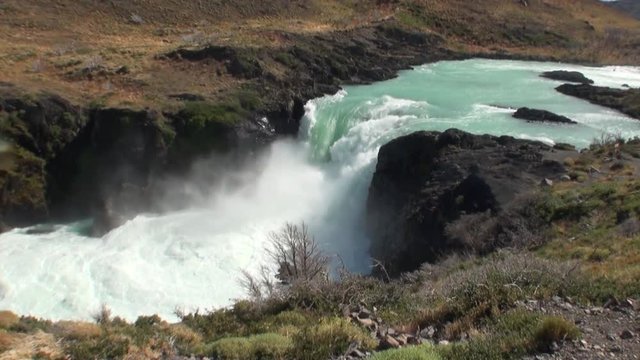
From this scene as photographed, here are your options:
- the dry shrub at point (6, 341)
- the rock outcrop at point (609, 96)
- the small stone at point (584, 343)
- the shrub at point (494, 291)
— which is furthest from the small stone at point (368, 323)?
the rock outcrop at point (609, 96)

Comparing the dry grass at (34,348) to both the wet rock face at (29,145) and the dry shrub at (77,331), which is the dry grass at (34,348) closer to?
the dry shrub at (77,331)

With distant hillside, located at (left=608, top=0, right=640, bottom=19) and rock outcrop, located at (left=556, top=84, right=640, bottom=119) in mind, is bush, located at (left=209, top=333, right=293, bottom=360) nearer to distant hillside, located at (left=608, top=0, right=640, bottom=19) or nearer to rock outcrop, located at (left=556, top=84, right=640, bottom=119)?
rock outcrop, located at (left=556, top=84, right=640, bottom=119)

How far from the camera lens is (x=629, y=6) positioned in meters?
176

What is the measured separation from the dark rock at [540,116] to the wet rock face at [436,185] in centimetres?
970

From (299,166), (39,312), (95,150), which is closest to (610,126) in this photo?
(299,166)

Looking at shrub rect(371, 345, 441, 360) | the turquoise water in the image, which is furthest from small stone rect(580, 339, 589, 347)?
the turquoise water

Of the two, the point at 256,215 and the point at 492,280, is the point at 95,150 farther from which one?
the point at 492,280

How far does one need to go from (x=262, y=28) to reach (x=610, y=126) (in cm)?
3733

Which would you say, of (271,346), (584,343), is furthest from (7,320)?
(584,343)

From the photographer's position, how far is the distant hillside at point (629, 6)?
167500mm

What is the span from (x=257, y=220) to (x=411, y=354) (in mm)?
25231

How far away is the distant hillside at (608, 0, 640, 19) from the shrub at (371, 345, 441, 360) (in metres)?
184

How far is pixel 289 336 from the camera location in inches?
411

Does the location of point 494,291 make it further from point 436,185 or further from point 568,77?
point 568,77
